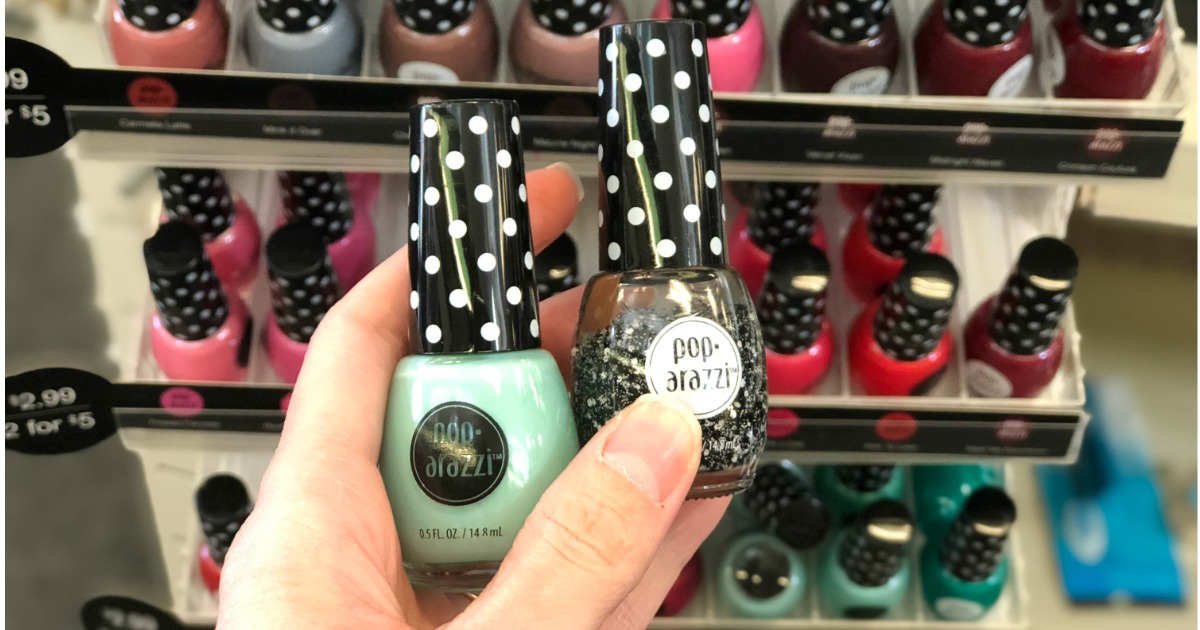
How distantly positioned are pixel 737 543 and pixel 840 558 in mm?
111

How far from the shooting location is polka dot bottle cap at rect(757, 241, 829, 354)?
70 cm

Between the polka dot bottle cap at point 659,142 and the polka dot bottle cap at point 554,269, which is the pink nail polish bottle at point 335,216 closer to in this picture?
the polka dot bottle cap at point 554,269

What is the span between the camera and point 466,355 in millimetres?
509

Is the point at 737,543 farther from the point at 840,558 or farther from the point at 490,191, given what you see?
the point at 490,191

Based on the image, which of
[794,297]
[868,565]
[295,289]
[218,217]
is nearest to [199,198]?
[218,217]

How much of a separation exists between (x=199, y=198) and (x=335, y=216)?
113 millimetres

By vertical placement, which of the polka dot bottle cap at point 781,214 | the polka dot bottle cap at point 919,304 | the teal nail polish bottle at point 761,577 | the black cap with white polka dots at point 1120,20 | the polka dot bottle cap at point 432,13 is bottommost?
the teal nail polish bottle at point 761,577

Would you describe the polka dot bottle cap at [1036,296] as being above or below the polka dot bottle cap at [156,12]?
below

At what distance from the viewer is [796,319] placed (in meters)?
0.72

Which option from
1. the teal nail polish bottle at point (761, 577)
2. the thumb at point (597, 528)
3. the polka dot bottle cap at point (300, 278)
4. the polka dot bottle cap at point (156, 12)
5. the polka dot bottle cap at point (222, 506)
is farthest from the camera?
the teal nail polish bottle at point (761, 577)

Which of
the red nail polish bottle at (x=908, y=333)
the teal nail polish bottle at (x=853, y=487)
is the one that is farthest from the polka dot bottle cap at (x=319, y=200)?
the teal nail polish bottle at (x=853, y=487)

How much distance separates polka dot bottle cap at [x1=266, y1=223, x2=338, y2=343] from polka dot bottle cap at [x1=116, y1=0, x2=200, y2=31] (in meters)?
0.17

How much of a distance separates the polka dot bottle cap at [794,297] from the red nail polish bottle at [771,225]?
0.05m

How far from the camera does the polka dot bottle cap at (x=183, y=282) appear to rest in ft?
2.23
